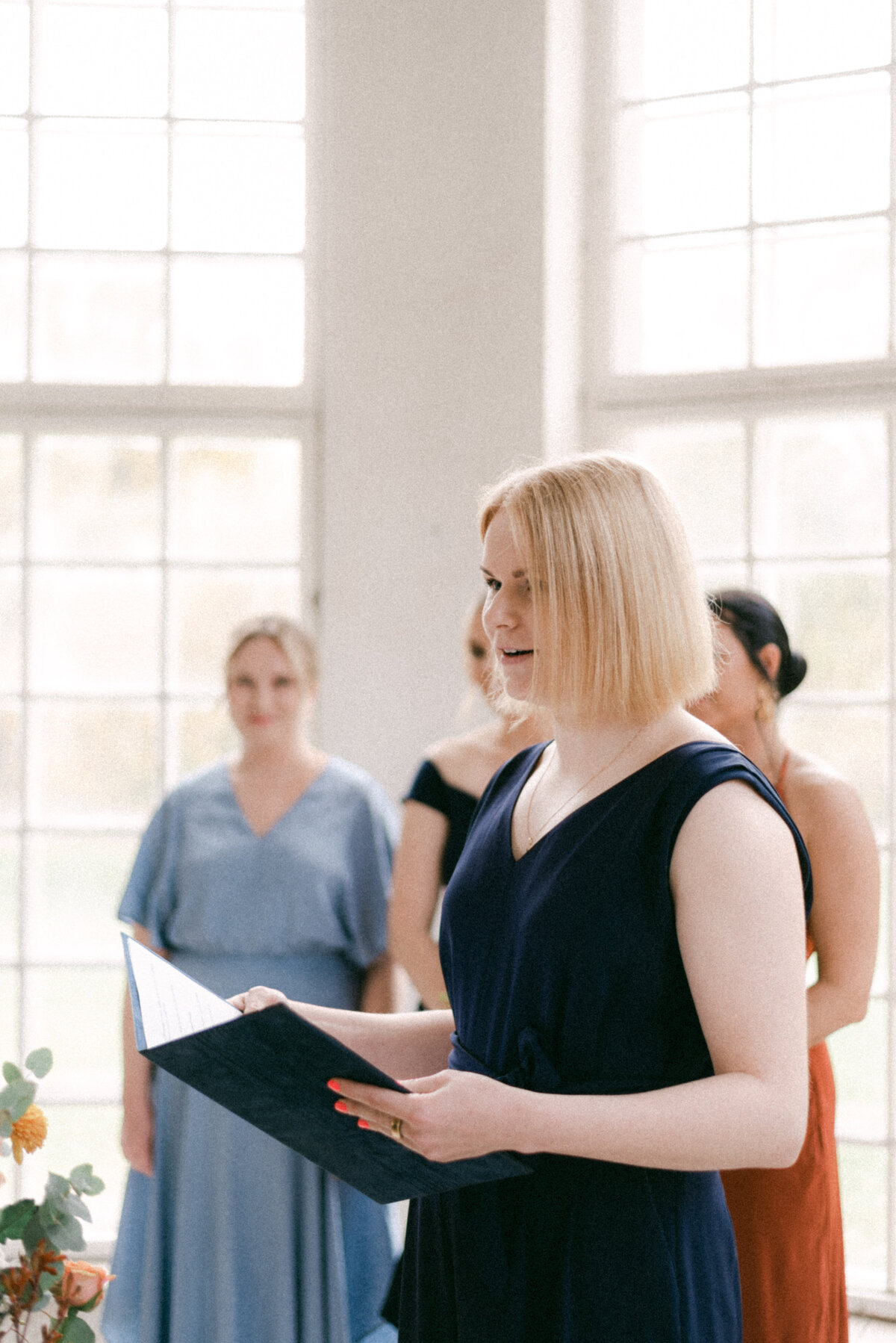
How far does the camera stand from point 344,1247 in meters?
2.50

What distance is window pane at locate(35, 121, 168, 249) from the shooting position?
3461 millimetres

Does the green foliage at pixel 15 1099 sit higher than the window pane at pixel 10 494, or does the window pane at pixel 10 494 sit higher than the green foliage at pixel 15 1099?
the window pane at pixel 10 494

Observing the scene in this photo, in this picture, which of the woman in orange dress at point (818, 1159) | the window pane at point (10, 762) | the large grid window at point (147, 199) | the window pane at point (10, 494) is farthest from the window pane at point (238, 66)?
the woman in orange dress at point (818, 1159)

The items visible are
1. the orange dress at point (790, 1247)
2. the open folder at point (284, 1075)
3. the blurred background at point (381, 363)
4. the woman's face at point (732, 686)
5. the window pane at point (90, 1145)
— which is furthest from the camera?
the window pane at point (90, 1145)

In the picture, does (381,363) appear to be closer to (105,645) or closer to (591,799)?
(105,645)

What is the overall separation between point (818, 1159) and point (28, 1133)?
104 centimetres

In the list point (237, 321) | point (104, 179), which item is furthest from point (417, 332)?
point (104, 179)

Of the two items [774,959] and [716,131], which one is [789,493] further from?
[774,959]

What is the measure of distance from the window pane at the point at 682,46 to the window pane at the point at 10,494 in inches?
72.5

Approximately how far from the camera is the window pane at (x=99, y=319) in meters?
3.46

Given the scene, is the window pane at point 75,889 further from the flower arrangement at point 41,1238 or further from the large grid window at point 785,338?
the flower arrangement at point 41,1238

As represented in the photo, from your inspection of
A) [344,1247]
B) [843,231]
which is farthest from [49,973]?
[843,231]

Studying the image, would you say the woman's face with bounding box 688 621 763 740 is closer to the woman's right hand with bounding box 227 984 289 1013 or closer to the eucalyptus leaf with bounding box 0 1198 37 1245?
the woman's right hand with bounding box 227 984 289 1013

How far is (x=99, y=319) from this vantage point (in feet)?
11.4
